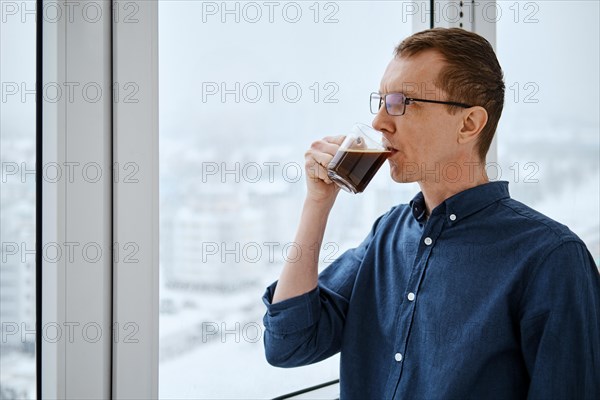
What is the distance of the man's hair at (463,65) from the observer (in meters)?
1.16

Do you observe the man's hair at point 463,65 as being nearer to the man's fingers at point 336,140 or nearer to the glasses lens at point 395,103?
→ the glasses lens at point 395,103

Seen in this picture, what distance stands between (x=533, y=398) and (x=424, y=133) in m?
0.51

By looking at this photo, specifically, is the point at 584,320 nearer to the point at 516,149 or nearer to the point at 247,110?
the point at 247,110

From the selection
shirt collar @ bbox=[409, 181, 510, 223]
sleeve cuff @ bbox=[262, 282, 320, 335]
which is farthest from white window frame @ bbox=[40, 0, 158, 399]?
shirt collar @ bbox=[409, 181, 510, 223]

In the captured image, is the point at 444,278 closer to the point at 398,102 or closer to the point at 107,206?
the point at 398,102

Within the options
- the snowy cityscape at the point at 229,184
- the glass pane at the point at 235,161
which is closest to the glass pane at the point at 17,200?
the snowy cityscape at the point at 229,184

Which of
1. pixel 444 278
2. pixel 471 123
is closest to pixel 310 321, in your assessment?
pixel 444 278

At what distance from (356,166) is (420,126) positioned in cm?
14

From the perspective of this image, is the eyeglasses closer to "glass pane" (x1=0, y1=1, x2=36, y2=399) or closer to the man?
the man

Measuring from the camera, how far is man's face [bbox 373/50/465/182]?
3.83ft

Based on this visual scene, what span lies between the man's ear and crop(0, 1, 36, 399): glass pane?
809 millimetres

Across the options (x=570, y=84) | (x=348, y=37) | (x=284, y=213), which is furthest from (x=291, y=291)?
(x=570, y=84)

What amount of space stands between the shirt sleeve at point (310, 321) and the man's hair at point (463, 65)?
39 cm

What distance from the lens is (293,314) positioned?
1.24m
